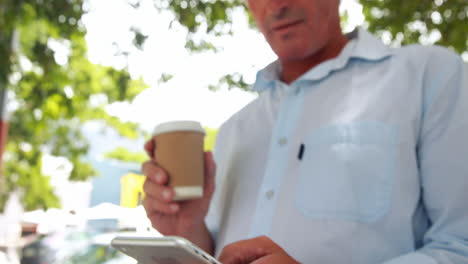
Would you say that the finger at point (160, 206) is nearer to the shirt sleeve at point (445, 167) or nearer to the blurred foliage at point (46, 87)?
the shirt sleeve at point (445, 167)

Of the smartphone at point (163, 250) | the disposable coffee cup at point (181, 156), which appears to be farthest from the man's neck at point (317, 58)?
the smartphone at point (163, 250)

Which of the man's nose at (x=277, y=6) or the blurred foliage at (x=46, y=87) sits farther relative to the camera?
the blurred foliage at (x=46, y=87)

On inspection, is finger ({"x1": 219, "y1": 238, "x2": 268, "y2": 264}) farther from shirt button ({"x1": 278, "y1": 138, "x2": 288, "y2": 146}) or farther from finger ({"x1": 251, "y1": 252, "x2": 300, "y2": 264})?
shirt button ({"x1": 278, "y1": 138, "x2": 288, "y2": 146})

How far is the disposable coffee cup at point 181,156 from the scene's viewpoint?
115 centimetres

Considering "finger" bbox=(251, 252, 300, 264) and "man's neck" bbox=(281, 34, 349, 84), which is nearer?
"finger" bbox=(251, 252, 300, 264)

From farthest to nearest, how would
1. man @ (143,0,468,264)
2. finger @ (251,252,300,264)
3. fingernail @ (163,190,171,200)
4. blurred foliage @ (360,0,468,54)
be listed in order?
blurred foliage @ (360,0,468,54)
fingernail @ (163,190,171,200)
man @ (143,0,468,264)
finger @ (251,252,300,264)

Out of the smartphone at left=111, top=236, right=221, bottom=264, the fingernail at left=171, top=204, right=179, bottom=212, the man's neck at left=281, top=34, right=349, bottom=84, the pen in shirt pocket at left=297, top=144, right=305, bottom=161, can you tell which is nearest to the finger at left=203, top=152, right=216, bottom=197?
the fingernail at left=171, top=204, right=179, bottom=212

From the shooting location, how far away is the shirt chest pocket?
104 cm

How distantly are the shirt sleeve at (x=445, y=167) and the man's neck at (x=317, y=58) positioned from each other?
0.31 meters

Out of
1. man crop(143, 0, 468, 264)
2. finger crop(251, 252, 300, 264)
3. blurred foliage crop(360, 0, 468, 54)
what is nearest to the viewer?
finger crop(251, 252, 300, 264)

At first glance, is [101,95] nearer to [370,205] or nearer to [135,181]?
[135,181]

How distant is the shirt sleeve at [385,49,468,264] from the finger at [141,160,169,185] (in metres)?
0.52

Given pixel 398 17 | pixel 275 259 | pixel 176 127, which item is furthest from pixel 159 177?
pixel 398 17

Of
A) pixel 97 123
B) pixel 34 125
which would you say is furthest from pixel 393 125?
pixel 97 123
